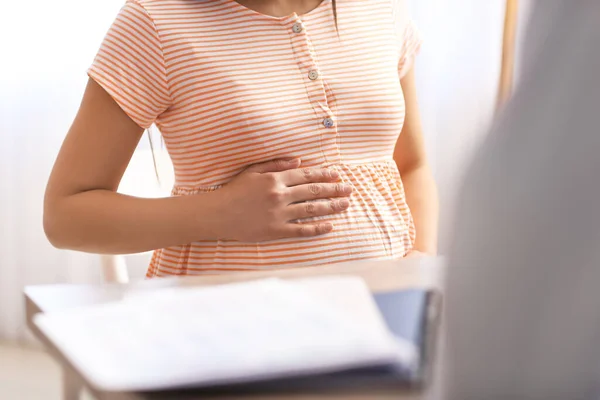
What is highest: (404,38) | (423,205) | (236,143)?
(404,38)

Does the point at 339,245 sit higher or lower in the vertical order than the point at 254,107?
lower

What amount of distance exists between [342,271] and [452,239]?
1.04ft

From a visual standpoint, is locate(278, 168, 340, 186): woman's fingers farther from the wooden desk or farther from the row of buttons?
the wooden desk

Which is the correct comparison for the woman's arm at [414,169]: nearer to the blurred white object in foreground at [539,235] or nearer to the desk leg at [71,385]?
the desk leg at [71,385]

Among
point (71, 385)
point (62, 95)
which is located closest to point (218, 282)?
point (71, 385)

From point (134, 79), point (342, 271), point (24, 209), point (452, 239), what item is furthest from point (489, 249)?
point (24, 209)

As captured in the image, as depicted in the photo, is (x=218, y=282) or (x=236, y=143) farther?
(x=236, y=143)

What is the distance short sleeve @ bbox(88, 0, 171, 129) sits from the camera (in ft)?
3.03

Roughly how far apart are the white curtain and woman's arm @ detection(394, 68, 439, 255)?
92 centimetres

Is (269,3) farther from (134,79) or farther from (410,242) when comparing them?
(410,242)

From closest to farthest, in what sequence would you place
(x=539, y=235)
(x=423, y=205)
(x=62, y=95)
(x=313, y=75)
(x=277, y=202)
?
(x=539, y=235) < (x=277, y=202) < (x=313, y=75) < (x=423, y=205) < (x=62, y=95)

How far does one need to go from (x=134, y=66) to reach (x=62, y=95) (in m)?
1.37

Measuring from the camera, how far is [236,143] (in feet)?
3.10

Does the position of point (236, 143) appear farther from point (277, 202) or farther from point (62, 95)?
point (62, 95)
